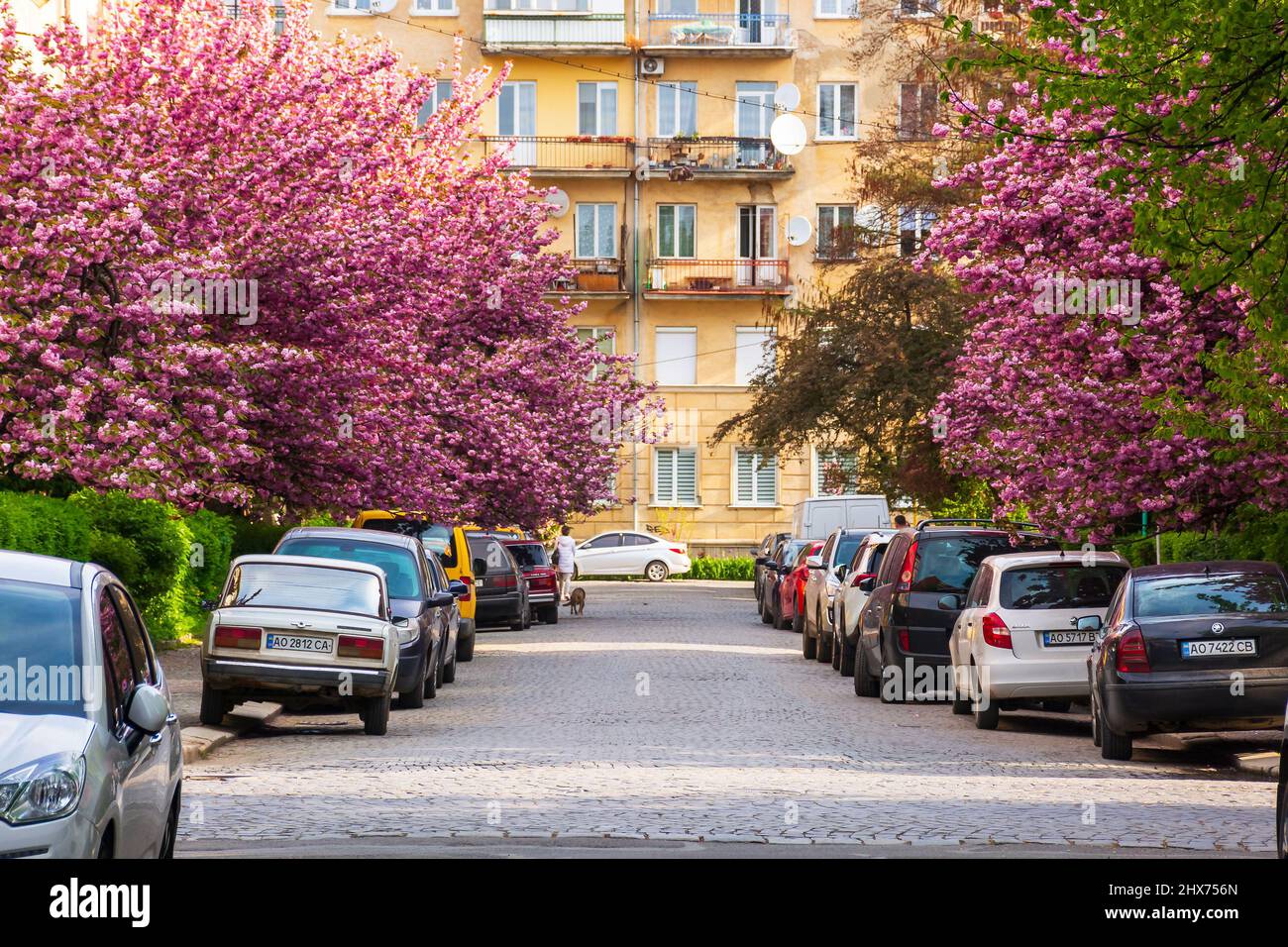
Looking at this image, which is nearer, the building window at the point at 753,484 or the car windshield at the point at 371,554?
the car windshield at the point at 371,554

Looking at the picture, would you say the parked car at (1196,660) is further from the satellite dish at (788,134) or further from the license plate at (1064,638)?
Result: the satellite dish at (788,134)

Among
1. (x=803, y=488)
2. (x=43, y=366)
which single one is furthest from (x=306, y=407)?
(x=803, y=488)

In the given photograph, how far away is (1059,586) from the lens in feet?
63.2

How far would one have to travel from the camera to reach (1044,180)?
26.0 metres

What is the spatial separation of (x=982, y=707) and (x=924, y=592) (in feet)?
9.07

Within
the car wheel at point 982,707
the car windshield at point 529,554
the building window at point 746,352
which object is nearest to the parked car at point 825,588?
the car wheel at point 982,707

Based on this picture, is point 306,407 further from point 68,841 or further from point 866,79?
point 866,79

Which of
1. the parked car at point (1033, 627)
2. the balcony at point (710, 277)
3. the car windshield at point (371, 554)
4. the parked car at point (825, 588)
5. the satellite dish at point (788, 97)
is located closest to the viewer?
the parked car at point (1033, 627)

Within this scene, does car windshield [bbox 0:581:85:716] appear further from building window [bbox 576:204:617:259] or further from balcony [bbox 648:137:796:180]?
building window [bbox 576:204:617:259]

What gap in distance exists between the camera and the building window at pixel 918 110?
5116cm

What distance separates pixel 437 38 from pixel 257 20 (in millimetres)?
36517

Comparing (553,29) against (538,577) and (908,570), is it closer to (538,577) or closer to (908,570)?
(538,577)

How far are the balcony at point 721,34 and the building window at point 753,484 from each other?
43.5 feet

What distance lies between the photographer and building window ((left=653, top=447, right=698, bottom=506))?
234 feet
